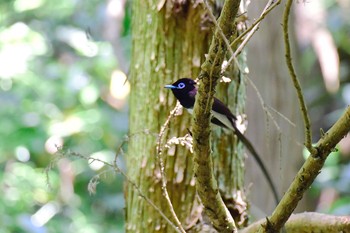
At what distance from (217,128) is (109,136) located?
10.6ft

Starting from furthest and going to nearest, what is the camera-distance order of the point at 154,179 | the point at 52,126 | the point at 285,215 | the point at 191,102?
1. the point at 52,126
2. the point at 154,179
3. the point at 191,102
4. the point at 285,215

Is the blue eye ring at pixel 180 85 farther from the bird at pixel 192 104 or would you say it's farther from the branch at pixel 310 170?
the branch at pixel 310 170

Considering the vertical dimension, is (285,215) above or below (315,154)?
below

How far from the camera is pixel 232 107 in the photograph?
2814mm

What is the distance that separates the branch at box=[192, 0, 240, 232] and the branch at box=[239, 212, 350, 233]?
0.71 feet

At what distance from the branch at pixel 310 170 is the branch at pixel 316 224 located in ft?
0.80

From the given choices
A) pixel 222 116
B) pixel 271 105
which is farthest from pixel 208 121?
pixel 271 105

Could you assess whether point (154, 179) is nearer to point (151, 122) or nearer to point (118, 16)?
point (151, 122)

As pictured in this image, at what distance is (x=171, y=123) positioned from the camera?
8.89 ft

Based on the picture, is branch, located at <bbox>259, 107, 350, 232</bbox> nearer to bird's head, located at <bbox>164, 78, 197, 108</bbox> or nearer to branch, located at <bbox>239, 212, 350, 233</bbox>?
branch, located at <bbox>239, 212, 350, 233</bbox>

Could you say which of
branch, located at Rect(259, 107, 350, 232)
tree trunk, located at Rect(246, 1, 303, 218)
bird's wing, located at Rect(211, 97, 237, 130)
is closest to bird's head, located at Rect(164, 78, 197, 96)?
bird's wing, located at Rect(211, 97, 237, 130)

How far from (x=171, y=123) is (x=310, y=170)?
1.14m

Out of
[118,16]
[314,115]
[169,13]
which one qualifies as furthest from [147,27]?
[314,115]

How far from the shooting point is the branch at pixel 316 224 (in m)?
1.91
